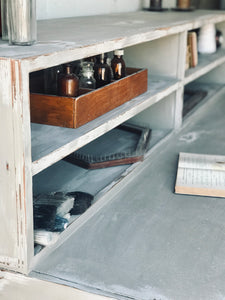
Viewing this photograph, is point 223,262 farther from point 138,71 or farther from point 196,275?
point 138,71

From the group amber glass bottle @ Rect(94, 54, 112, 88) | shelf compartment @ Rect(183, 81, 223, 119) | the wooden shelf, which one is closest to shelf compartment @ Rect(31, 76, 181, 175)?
amber glass bottle @ Rect(94, 54, 112, 88)

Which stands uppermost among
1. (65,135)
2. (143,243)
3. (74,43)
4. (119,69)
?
(74,43)

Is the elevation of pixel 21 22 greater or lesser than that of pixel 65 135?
greater

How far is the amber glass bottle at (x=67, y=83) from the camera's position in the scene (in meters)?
1.32

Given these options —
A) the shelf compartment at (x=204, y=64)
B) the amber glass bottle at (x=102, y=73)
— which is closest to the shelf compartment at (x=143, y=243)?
the amber glass bottle at (x=102, y=73)

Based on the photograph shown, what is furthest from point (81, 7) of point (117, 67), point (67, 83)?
point (67, 83)

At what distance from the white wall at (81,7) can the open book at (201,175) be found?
908 mm

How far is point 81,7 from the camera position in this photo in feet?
7.63

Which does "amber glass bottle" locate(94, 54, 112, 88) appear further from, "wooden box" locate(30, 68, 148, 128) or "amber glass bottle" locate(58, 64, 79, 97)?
"amber glass bottle" locate(58, 64, 79, 97)

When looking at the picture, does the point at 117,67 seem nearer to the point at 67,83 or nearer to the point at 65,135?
the point at 67,83

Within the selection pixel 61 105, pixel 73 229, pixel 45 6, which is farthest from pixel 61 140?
pixel 45 6

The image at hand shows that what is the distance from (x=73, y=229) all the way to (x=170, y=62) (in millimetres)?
1140

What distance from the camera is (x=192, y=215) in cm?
140

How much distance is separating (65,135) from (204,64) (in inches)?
64.5
